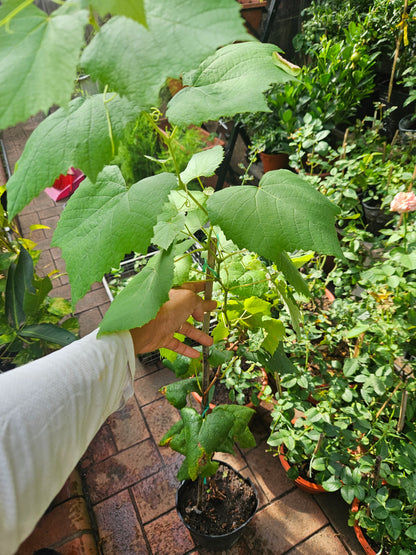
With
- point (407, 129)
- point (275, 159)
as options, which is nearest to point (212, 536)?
point (275, 159)

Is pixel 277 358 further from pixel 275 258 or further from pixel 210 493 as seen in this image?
pixel 210 493

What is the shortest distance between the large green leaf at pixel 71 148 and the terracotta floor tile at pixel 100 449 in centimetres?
171

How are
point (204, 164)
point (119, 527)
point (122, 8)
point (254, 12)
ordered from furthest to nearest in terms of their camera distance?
point (254, 12), point (119, 527), point (204, 164), point (122, 8)

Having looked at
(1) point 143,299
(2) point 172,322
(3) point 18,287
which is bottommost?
(3) point 18,287

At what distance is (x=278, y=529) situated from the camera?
5.43ft

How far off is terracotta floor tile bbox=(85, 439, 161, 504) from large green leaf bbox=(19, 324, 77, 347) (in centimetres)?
66

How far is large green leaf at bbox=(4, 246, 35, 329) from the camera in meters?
1.73

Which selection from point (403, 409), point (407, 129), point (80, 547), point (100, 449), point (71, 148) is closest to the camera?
point (71, 148)

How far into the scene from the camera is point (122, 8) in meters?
0.38

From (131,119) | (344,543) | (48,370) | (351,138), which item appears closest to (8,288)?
(48,370)

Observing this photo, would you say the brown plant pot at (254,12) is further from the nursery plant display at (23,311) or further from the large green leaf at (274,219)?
the large green leaf at (274,219)

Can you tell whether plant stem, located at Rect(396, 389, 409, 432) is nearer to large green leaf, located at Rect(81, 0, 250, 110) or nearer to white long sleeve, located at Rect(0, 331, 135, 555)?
white long sleeve, located at Rect(0, 331, 135, 555)

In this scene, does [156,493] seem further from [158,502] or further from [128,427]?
[128,427]

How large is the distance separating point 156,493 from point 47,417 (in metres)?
1.26
